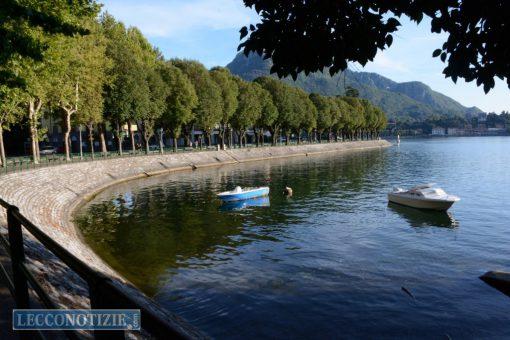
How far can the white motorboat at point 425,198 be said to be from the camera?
131 ft

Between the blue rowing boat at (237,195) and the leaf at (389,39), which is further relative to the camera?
the blue rowing boat at (237,195)

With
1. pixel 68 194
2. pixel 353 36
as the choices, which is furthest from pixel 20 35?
pixel 68 194

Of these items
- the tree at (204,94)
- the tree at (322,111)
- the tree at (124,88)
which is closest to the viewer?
the tree at (124,88)

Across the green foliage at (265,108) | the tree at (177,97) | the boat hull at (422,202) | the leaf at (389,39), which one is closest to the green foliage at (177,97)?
the tree at (177,97)

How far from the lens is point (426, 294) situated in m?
19.8

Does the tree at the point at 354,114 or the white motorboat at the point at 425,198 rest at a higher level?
the tree at the point at 354,114

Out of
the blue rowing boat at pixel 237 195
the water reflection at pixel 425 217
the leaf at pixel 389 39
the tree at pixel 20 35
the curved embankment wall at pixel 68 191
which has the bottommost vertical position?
the water reflection at pixel 425 217

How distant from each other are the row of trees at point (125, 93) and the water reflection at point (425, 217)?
31.3 metres

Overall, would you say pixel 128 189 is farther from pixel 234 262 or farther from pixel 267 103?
pixel 267 103

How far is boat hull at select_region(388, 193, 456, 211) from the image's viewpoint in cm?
3984

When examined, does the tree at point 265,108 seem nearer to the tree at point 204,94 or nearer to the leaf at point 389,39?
the tree at point 204,94

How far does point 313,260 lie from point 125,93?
55.8 meters

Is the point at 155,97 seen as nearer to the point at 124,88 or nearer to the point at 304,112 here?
the point at 124,88

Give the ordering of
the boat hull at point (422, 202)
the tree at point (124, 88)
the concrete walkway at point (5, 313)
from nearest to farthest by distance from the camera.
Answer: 1. the concrete walkway at point (5, 313)
2. the boat hull at point (422, 202)
3. the tree at point (124, 88)
